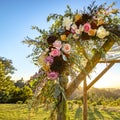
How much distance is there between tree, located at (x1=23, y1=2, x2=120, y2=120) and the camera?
11.3ft

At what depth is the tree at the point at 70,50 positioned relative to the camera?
135 inches

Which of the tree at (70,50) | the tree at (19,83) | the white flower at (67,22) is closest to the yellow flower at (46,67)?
the tree at (70,50)

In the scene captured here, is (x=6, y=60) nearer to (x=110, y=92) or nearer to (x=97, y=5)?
(x=110, y=92)

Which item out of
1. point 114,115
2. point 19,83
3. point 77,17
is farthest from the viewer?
point 19,83

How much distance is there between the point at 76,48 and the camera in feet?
11.9

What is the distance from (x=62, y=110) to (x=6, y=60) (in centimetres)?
3447

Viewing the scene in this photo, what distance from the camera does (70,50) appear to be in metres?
3.44

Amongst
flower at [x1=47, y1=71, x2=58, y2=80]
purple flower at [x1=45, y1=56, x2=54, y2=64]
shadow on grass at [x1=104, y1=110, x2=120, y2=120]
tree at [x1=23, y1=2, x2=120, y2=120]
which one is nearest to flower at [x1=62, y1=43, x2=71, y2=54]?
tree at [x1=23, y1=2, x2=120, y2=120]

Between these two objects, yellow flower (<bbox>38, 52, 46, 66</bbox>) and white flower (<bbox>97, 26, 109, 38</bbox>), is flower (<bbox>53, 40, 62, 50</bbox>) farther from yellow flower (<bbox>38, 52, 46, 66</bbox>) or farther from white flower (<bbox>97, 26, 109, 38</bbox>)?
white flower (<bbox>97, 26, 109, 38</bbox>)

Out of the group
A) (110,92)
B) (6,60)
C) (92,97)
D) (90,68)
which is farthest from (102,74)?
(6,60)

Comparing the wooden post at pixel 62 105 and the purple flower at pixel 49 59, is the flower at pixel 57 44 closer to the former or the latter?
the purple flower at pixel 49 59

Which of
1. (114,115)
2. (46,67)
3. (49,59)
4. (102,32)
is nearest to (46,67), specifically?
(46,67)

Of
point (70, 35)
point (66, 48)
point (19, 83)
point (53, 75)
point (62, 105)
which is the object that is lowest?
point (62, 105)

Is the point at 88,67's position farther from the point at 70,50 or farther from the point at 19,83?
the point at 19,83
